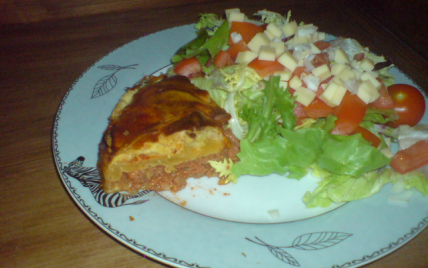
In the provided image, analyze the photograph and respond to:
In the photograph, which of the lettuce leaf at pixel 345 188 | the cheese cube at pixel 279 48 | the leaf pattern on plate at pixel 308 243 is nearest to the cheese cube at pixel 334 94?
the cheese cube at pixel 279 48

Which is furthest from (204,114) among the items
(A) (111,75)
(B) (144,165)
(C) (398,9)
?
(C) (398,9)

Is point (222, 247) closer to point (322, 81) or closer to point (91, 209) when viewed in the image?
point (91, 209)

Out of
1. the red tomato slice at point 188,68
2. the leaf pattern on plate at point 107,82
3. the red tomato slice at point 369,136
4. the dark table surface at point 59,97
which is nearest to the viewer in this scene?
the dark table surface at point 59,97

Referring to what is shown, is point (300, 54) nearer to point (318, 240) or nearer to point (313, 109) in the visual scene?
point (313, 109)

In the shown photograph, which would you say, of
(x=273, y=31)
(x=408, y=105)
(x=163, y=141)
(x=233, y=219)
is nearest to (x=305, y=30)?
(x=273, y=31)

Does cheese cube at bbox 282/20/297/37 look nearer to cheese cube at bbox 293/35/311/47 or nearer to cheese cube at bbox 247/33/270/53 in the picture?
cheese cube at bbox 293/35/311/47

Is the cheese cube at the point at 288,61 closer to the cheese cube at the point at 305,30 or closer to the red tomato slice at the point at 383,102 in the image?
the cheese cube at the point at 305,30
